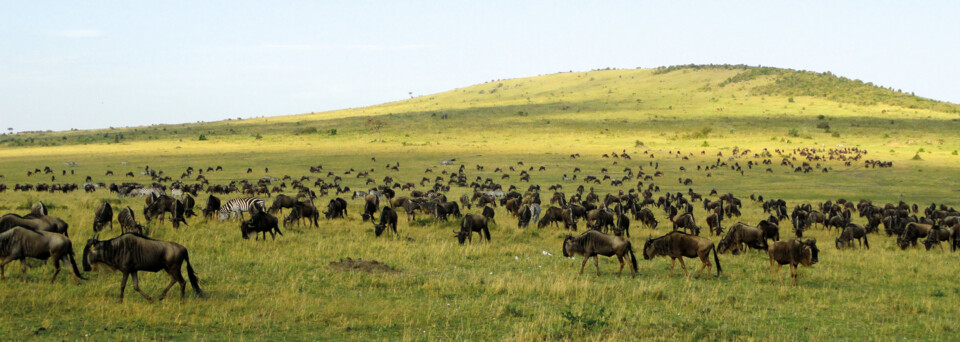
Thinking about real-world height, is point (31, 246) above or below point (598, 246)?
above

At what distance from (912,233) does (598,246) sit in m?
11.9

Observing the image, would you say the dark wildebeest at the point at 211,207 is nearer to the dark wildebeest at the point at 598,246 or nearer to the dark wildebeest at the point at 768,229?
the dark wildebeest at the point at 598,246

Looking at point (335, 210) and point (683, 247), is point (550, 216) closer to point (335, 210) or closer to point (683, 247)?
point (335, 210)

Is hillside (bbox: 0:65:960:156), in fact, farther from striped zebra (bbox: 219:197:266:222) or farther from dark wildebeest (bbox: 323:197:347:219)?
striped zebra (bbox: 219:197:266:222)

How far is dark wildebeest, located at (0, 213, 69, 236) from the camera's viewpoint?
43.5 ft

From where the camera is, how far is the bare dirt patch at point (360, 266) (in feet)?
46.5

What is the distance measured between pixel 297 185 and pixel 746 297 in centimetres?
3087

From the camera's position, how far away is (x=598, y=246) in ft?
46.3

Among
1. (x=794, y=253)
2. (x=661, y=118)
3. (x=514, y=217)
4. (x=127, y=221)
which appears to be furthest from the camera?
(x=661, y=118)

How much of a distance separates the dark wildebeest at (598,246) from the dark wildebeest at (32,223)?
10203 millimetres

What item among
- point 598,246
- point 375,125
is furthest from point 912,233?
point 375,125

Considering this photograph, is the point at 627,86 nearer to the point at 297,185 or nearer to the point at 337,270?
the point at 297,185

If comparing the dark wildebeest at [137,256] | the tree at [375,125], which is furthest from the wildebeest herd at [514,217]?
the tree at [375,125]

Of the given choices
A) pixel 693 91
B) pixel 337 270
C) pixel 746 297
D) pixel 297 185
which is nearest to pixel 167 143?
pixel 297 185
